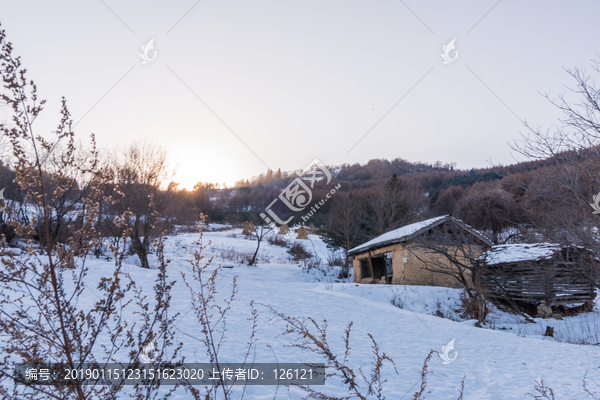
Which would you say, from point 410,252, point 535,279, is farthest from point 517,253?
point 410,252

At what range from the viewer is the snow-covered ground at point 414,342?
190 inches

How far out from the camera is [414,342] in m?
7.20

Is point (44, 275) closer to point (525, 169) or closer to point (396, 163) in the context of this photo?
point (525, 169)

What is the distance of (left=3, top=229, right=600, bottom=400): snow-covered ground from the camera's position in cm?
482

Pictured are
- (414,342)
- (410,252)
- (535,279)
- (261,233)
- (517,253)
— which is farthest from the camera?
(261,233)

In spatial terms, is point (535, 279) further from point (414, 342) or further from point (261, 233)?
point (261, 233)

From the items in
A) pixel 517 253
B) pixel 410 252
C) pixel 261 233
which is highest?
pixel 517 253

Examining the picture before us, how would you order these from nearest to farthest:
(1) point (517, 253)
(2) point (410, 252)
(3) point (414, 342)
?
(3) point (414, 342) → (1) point (517, 253) → (2) point (410, 252)

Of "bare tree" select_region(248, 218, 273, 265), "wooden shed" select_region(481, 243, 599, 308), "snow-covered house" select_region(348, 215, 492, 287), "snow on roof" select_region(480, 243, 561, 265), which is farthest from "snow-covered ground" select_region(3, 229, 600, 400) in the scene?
"bare tree" select_region(248, 218, 273, 265)

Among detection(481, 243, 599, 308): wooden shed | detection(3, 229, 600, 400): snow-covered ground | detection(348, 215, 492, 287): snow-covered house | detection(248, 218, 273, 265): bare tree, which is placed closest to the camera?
detection(3, 229, 600, 400): snow-covered ground

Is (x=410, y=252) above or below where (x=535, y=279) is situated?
above

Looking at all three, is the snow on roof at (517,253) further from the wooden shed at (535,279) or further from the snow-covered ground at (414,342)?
the snow-covered ground at (414,342)

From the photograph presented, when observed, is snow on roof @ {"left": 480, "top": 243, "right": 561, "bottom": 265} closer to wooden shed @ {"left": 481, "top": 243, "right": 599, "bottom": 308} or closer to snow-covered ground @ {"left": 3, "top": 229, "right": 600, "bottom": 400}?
wooden shed @ {"left": 481, "top": 243, "right": 599, "bottom": 308}

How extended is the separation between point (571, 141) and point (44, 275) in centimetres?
901
